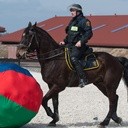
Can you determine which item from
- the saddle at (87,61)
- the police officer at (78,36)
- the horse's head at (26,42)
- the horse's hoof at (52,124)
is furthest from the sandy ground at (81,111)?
the horse's head at (26,42)

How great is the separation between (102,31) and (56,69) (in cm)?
3997

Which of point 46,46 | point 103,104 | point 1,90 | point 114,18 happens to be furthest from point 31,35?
point 114,18

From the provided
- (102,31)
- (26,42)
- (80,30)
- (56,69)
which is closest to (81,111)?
(56,69)

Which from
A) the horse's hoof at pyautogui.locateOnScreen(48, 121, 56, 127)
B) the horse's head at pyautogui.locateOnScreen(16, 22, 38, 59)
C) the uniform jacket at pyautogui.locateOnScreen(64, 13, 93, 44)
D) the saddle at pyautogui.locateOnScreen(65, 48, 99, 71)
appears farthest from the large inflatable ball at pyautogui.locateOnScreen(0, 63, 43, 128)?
the uniform jacket at pyautogui.locateOnScreen(64, 13, 93, 44)

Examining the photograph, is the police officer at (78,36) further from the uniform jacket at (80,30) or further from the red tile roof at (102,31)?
the red tile roof at (102,31)

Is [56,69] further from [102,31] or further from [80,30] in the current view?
[102,31]

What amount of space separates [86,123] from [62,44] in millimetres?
1878

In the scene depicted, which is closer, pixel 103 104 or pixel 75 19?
pixel 75 19

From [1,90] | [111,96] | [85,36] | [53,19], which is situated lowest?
[53,19]

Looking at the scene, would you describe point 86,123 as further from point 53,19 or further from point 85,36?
point 53,19

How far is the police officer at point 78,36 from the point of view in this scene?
9766 millimetres

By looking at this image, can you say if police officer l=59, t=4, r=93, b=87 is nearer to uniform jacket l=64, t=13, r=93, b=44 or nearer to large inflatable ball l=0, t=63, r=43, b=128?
uniform jacket l=64, t=13, r=93, b=44

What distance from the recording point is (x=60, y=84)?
384 inches

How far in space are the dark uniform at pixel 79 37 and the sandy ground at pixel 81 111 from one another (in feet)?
3.70
